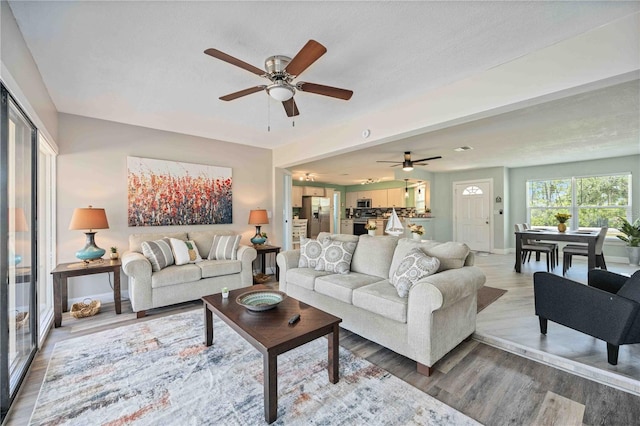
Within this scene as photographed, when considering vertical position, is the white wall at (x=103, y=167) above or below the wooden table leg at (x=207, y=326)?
above

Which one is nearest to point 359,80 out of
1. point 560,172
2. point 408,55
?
point 408,55

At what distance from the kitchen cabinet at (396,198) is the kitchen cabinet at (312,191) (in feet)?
7.99

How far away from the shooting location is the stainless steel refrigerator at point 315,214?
32.6 feet

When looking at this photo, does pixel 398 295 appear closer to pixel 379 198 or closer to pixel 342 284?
pixel 342 284

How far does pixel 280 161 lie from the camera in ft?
17.4

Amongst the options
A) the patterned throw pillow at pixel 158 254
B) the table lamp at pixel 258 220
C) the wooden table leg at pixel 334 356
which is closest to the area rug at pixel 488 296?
the wooden table leg at pixel 334 356

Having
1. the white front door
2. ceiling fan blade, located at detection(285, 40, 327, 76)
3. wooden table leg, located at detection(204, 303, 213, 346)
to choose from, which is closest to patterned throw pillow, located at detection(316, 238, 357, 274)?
wooden table leg, located at detection(204, 303, 213, 346)

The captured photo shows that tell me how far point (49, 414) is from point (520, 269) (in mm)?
6285

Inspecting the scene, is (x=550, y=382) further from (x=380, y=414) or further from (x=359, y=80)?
(x=359, y=80)

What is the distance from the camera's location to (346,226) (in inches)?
425

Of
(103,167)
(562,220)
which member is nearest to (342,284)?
(103,167)

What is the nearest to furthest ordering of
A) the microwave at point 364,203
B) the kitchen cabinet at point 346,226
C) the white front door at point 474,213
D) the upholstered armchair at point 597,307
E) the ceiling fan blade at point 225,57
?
the ceiling fan blade at point 225,57, the upholstered armchair at point 597,307, the white front door at point 474,213, the microwave at point 364,203, the kitchen cabinet at point 346,226

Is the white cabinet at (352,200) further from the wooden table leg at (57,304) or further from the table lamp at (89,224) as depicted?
the wooden table leg at (57,304)

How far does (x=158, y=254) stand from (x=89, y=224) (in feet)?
2.65
